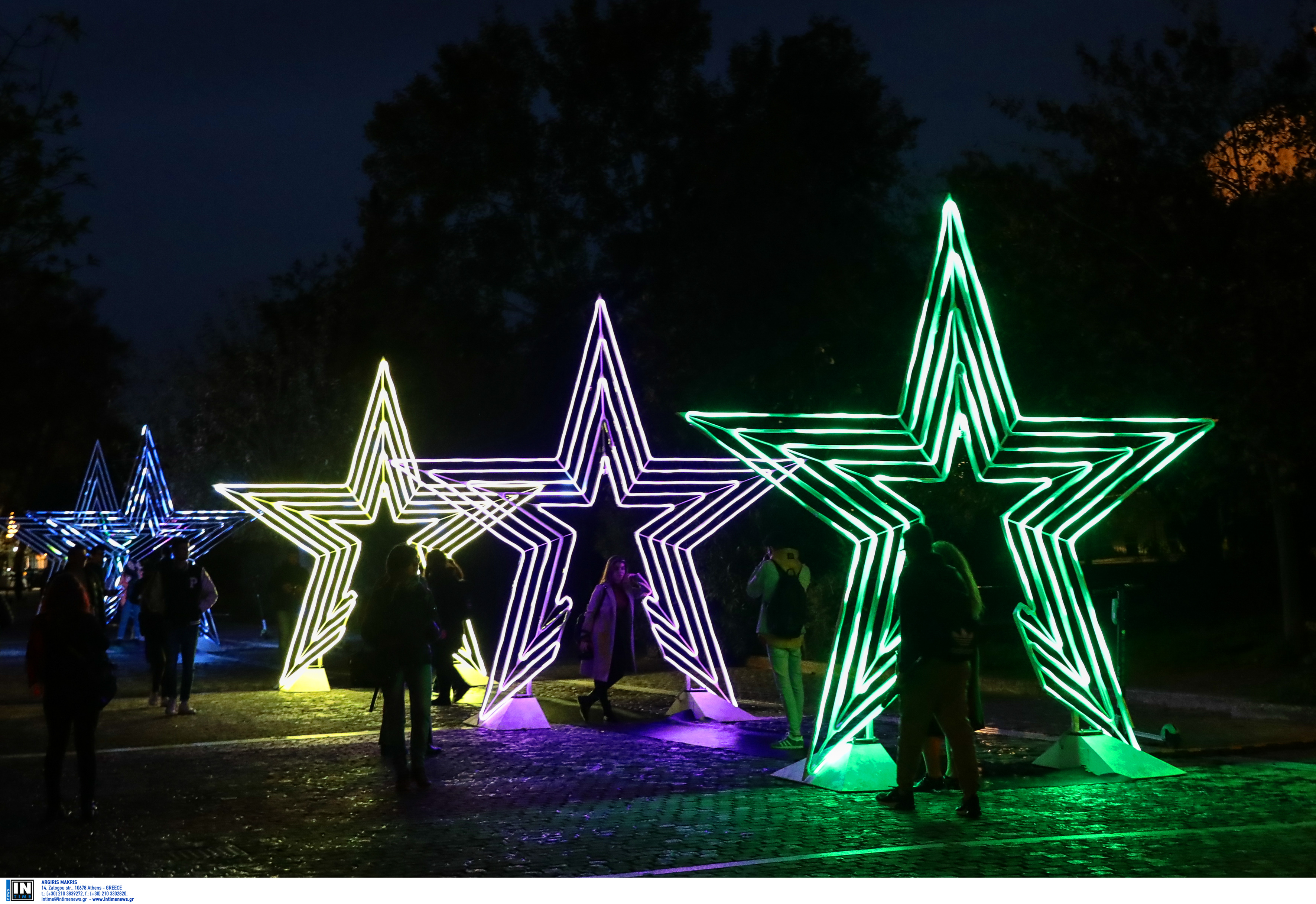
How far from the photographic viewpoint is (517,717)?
49.4 feet

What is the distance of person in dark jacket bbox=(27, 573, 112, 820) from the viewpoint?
972 centimetres

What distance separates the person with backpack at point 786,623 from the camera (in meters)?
13.3

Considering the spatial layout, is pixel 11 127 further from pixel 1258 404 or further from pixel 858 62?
pixel 858 62

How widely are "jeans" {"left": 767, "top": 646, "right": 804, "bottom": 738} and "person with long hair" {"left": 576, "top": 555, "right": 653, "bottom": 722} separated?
2.64m

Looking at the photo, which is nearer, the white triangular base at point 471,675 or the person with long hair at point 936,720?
the person with long hair at point 936,720

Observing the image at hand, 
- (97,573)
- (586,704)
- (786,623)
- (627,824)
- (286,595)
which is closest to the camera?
(627,824)

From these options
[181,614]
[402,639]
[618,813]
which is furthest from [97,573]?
[618,813]

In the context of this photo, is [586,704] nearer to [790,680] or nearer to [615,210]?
[790,680]

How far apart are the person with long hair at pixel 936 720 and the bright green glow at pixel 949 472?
1.36ft

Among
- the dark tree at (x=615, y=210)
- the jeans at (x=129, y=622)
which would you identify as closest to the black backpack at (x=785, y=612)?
the dark tree at (x=615, y=210)

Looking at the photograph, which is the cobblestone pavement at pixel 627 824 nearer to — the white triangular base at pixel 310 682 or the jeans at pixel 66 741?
the jeans at pixel 66 741

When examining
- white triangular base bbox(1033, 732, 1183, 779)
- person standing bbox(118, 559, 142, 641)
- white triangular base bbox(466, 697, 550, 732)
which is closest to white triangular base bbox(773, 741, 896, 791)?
white triangular base bbox(1033, 732, 1183, 779)

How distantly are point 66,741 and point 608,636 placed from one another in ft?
22.8

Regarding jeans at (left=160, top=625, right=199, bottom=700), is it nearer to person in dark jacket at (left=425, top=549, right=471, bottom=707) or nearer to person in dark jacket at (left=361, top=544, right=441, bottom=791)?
person in dark jacket at (left=425, top=549, right=471, bottom=707)
